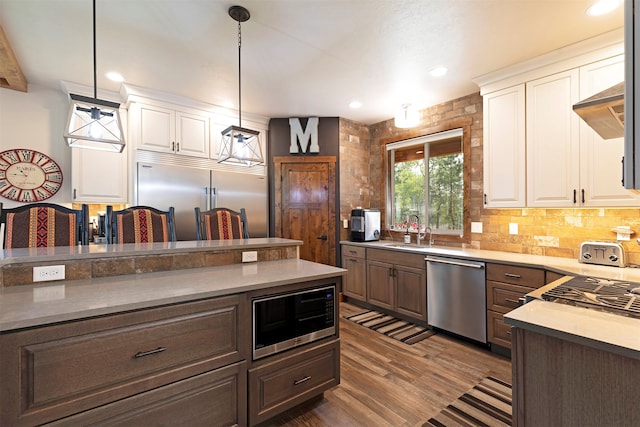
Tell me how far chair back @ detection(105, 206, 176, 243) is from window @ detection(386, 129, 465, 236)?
3.01 meters

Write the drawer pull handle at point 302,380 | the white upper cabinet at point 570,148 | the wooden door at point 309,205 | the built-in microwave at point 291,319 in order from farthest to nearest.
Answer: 1. the wooden door at point 309,205
2. the white upper cabinet at point 570,148
3. the drawer pull handle at point 302,380
4. the built-in microwave at point 291,319

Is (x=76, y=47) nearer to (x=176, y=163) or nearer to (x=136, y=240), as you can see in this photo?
(x=176, y=163)

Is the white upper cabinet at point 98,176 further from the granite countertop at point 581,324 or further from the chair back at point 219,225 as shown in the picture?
the granite countertop at point 581,324

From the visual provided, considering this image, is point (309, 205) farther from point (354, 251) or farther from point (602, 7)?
point (602, 7)

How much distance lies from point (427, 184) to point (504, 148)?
1.21 metres

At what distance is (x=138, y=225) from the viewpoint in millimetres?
2672

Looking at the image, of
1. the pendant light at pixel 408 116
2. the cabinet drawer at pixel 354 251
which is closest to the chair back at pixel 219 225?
the cabinet drawer at pixel 354 251

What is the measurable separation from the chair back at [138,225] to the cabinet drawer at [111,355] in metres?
1.56

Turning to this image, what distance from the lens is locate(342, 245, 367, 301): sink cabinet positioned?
3.93 meters

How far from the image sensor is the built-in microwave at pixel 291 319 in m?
1.60

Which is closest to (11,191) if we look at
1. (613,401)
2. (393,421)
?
(393,421)

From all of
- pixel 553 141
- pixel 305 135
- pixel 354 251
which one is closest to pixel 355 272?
pixel 354 251

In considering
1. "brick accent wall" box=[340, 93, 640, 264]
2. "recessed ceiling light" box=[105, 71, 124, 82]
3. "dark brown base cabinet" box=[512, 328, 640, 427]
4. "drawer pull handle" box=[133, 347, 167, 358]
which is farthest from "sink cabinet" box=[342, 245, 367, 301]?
"recessed ceiling light" box=[105, 71, 124, 82]

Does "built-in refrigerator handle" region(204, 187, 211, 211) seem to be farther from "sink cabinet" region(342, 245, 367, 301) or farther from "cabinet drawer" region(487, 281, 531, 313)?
"cabinet drawer" region(487, 281, 531, 313)
